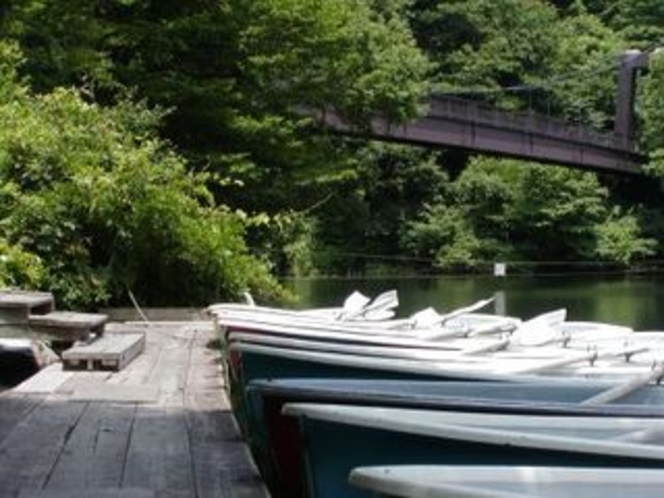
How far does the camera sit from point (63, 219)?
36.5 feet

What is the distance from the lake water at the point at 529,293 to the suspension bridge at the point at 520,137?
16.4ft

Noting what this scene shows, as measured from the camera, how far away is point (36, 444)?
5.44m

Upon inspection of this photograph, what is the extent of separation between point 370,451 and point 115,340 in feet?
16.7

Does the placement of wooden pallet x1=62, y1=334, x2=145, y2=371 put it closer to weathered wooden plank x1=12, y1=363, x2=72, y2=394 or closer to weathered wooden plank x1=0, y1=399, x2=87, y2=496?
weathered wooden plank x1=12, y1=363, x2=72, y2=394

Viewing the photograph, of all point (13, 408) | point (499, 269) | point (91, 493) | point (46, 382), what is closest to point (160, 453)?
point (91, 493)

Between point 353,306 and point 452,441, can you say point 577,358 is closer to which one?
point 452,441

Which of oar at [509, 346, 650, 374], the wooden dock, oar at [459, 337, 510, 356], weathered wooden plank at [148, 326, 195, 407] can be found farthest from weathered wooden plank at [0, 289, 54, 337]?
oar at [509, 346, 650, 374]

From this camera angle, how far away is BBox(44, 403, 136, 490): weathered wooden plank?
4766 mm

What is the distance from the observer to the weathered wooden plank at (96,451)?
15.6 feet

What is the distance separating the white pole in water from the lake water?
0.21 metres

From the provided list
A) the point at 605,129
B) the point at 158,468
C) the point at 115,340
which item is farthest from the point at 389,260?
the point at 158,468

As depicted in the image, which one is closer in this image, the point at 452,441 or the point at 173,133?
the point at 452,441

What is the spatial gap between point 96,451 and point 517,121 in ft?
147

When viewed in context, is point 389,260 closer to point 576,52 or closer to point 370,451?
point 576,52
